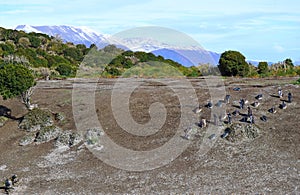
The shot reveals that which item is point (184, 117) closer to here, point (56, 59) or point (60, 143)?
point (60, 143)

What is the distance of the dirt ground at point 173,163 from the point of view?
25337 mm

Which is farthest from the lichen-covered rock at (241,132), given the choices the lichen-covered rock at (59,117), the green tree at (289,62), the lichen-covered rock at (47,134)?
the green tree at (289,62)

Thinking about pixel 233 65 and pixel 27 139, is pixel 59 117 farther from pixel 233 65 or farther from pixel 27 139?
pixel 233 65

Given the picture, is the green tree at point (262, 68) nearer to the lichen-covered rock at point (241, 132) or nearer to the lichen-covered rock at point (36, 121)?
the lichen-covered rock at point (241, 132)

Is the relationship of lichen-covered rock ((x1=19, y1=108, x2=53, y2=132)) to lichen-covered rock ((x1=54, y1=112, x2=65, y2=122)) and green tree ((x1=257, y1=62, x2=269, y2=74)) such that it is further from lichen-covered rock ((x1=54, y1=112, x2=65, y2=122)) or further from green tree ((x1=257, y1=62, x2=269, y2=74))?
green tree ((x1=257, y1=62, x2=269, y2=74))

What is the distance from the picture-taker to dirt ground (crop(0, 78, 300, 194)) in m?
25.3

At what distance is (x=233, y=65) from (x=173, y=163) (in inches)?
1618

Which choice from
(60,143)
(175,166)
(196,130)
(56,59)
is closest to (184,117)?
(196,130)

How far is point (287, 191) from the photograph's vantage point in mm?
23375

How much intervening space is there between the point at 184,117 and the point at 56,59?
82348 millimetres

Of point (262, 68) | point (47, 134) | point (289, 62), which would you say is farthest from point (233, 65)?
point (47, 134)

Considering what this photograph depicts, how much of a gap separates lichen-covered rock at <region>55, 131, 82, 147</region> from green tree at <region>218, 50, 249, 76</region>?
38.6 meters

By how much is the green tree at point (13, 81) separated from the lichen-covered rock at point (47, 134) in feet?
19.0

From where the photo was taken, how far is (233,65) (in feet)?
218
